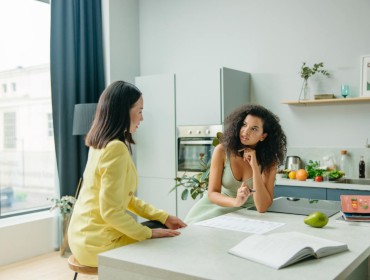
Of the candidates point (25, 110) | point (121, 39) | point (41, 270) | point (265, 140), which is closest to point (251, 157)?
point (265, 140)

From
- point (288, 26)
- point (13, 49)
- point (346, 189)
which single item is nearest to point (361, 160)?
point (346, 189)

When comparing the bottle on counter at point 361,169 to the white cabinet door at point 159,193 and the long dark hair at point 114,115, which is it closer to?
the white cabinet door at point 159,193

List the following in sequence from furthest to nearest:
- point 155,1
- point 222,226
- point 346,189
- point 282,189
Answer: point 155,1, point 282,189, point 346,189, point 222,226

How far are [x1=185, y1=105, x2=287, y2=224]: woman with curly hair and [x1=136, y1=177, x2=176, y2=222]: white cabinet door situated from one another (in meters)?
1.98

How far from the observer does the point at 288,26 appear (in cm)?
427

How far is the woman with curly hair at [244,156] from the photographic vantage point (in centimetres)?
235

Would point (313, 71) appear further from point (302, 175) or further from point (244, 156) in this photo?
point (244, 156)

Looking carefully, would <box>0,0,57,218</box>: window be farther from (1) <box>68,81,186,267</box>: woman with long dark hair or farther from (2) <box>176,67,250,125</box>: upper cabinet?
(1) <box>68,81,186,267</box>: woman with long dark hair

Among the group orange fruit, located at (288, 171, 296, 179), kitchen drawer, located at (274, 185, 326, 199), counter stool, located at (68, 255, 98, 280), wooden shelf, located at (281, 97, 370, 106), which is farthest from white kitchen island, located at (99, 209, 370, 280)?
wooden shelf, located at (281, 97, 370, 106)

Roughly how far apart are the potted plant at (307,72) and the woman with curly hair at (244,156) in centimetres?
176

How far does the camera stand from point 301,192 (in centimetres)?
360

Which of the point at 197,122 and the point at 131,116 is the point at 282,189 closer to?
the point at 197,122

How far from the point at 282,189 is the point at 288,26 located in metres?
1.66

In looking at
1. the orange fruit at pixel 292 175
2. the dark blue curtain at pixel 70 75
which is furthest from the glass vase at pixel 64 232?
the orange fruit at pixel 292 175
